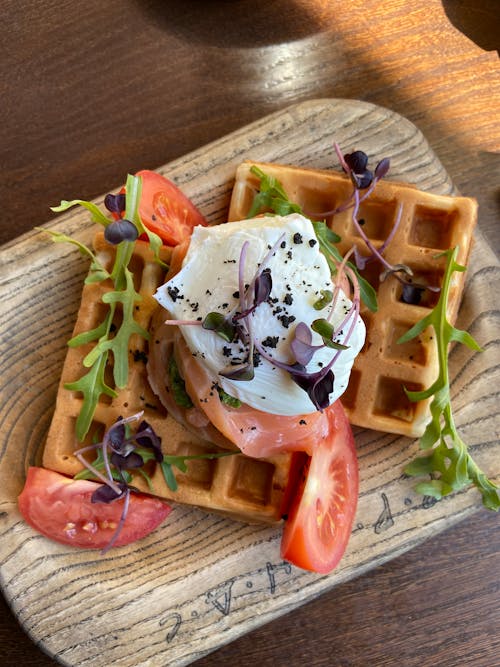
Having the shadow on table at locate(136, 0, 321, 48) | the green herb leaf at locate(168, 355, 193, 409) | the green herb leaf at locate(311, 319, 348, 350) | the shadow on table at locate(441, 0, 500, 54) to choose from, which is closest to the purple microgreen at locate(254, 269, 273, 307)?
the green herb leaf at locate(311, 319, 348, 350)

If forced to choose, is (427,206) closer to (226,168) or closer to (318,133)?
(318,133)

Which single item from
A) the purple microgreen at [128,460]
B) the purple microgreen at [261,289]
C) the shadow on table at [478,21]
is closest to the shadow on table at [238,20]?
the shadow on table at [478,21]

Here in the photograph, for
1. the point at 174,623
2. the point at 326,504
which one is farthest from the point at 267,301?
the point at 174,623

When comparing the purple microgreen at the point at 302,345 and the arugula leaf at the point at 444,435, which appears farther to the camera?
the arugula leaf at the point at 444,435

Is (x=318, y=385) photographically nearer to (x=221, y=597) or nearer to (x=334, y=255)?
(x=334, y=255)

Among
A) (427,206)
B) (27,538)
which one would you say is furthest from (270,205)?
(27,538)

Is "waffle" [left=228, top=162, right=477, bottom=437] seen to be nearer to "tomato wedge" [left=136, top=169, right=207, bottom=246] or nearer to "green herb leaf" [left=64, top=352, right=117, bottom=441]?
"tomato wedge" [left=136, top=169, right=207, bottom=246]

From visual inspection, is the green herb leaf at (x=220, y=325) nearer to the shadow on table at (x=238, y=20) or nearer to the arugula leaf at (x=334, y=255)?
the arugula leaf at (x=334, y=255)
